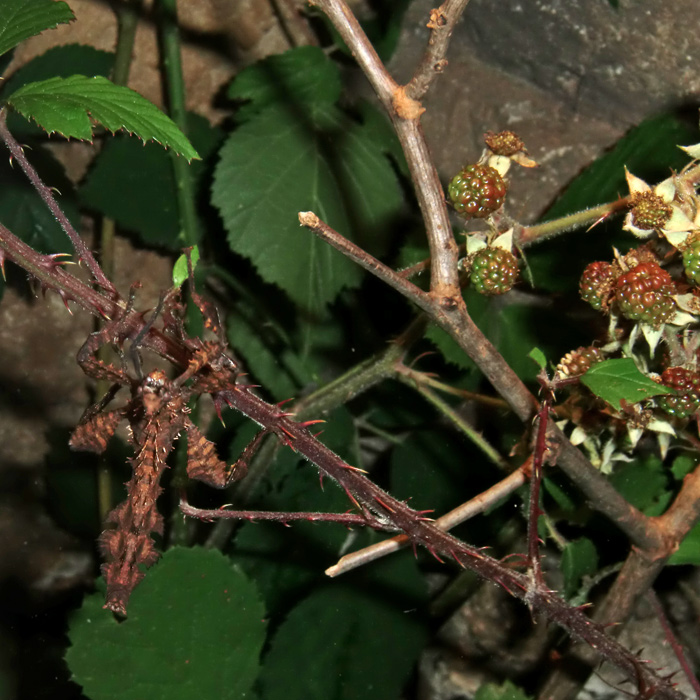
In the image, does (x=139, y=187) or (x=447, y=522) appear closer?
(x=447, y=522)

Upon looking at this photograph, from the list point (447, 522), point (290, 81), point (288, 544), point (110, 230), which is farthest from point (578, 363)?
point (110, 230)

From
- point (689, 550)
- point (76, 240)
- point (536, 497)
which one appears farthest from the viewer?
point (689, 550)

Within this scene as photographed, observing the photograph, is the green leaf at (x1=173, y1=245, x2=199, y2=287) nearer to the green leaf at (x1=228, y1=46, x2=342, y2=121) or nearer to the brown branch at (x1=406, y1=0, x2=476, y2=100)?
the brown branch at (x1=406, y1=0, x2=476, y2=100)

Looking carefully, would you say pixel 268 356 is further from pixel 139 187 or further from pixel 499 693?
pixel 499 693

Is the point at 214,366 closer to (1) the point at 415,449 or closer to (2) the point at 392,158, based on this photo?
(1) the point at 415,449

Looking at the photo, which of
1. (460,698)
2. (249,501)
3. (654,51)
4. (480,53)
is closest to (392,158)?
(480,53)

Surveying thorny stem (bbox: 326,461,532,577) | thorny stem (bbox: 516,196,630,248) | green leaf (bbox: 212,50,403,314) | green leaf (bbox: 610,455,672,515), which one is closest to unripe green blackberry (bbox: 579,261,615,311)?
thorny stem (bbox: 516,196,630,248)

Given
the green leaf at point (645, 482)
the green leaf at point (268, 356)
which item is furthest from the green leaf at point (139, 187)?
the green leaf at point (645, 482)
